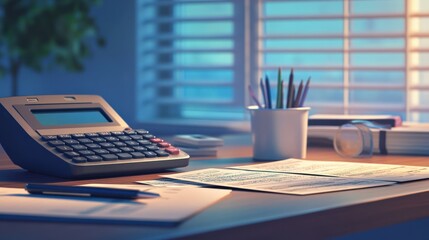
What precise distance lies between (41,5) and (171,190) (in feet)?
10.4

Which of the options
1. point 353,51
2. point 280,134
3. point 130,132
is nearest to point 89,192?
point 130,132

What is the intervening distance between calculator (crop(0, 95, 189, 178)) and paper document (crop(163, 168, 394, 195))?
0.26ft

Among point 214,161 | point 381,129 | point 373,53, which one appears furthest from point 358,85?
point 214,161

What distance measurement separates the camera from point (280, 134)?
154 cm

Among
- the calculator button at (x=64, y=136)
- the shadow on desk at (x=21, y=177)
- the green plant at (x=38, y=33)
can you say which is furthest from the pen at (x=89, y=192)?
the green plant at (x=38, y=33)

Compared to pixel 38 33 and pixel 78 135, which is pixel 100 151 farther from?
pixel 38 33

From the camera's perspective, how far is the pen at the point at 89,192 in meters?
0.97

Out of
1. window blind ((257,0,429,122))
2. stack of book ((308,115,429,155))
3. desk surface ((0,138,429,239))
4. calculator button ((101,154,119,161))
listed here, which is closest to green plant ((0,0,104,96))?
window blind ((257,0,429,122))

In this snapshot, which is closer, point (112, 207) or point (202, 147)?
point (112, 207)

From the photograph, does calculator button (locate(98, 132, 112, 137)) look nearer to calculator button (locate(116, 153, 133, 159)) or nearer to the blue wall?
calculator button (locate(116, 153, 133, 159))

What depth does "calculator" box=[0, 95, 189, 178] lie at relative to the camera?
1.27m

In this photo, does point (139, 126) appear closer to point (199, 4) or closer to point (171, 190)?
point (199, 4)

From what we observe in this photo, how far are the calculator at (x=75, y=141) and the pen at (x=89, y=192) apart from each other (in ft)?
0.70

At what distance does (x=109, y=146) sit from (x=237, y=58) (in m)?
1.48
